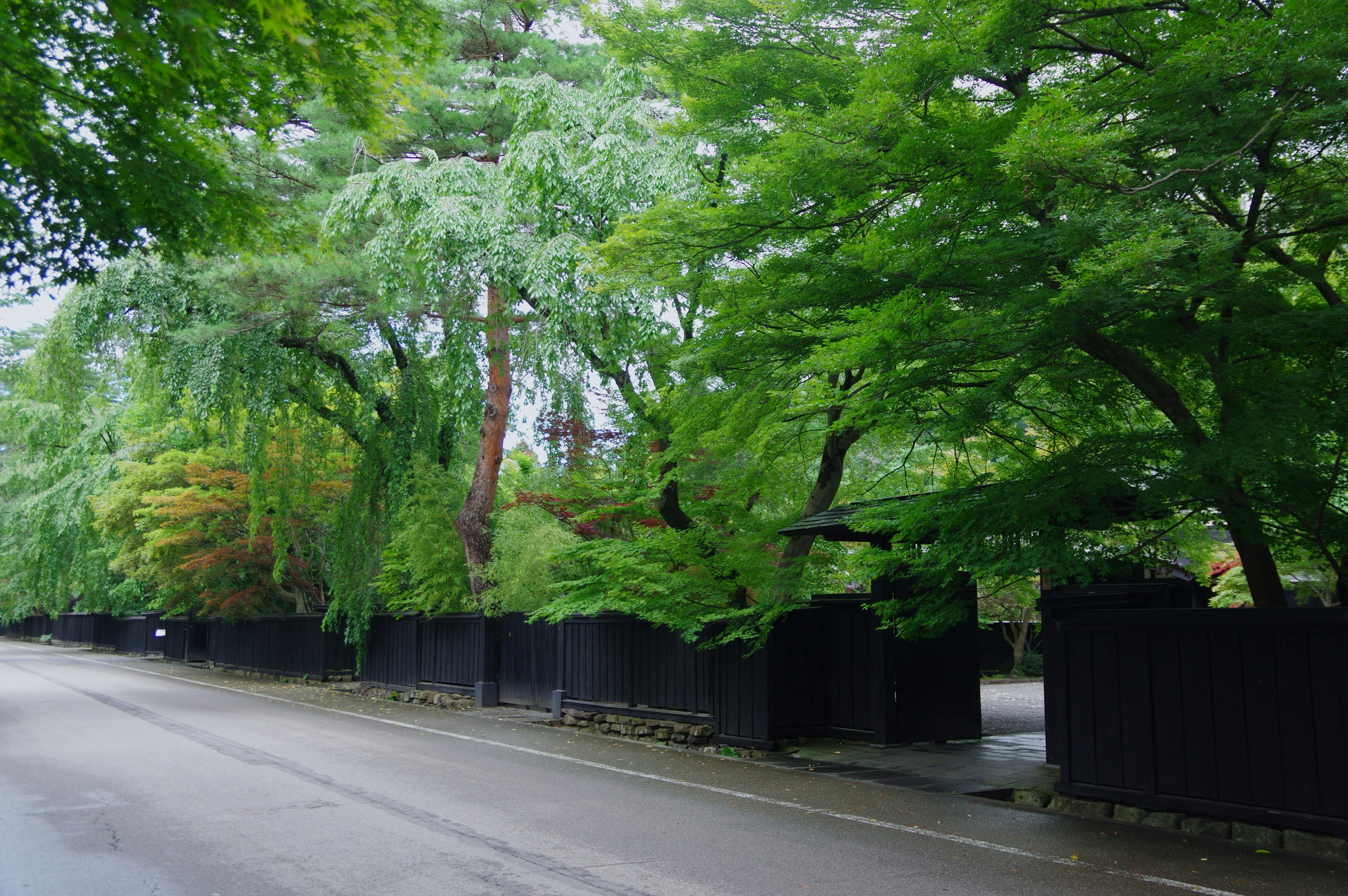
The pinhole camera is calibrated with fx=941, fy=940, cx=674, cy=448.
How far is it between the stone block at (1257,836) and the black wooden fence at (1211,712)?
57mm

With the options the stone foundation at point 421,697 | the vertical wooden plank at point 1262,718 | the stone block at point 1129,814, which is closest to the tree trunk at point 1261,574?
the vertical wooden plank at point 1262,718

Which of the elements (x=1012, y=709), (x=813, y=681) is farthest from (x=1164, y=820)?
(x=1012, y=709)

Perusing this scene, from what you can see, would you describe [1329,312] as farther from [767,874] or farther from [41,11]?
[41,11]

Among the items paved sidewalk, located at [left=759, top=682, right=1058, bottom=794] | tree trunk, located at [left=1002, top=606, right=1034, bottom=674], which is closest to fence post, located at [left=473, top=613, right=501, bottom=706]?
paved sidewalk, located at [left=759, top=682, right=1058, bottom=794]

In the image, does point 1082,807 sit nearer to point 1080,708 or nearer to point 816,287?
point 1080,708

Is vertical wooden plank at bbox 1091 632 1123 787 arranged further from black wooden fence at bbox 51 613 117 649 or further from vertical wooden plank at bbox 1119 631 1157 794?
black wooden fence at bbox 51 613 117 649

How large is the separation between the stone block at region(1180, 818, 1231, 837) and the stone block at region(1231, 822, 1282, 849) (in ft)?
0.15

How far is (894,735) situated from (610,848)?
6160mm

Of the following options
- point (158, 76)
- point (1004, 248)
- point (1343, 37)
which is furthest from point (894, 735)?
point (158, 76)

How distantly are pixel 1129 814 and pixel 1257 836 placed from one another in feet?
3.46

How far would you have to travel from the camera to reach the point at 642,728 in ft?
46.3

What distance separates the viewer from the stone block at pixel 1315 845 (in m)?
6.74

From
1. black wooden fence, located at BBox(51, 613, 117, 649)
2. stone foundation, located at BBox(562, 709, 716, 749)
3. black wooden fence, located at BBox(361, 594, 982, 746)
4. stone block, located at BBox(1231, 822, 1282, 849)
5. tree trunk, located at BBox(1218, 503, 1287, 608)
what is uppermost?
tree trunk, located at BBox(1218, 503, 1287, 608)

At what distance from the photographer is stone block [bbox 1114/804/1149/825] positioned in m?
8.00
